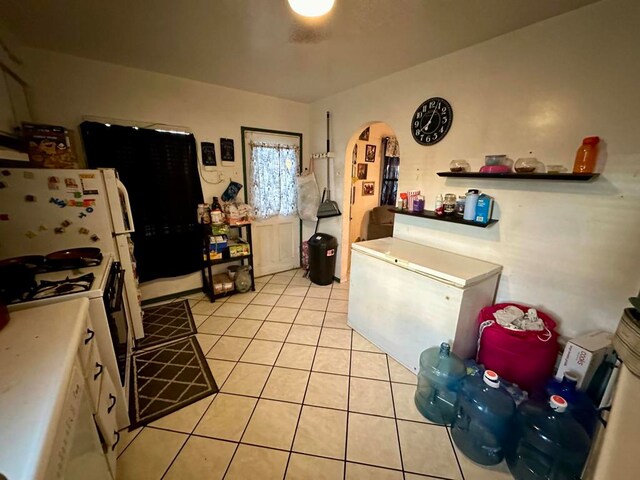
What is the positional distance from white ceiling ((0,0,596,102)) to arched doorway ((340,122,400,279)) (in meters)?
1.41

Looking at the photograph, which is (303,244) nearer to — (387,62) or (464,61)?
(387,62)

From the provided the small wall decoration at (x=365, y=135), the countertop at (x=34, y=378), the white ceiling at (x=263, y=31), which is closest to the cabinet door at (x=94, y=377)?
the countertop at (x=34, y=378)

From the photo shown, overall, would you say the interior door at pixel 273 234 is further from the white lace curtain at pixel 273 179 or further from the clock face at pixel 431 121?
the clock face at pixel 431 121

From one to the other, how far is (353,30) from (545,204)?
174 centimetres

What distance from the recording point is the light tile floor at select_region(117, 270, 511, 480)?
1.34m

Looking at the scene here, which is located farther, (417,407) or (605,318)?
(417,407)

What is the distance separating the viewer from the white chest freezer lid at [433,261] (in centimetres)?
169

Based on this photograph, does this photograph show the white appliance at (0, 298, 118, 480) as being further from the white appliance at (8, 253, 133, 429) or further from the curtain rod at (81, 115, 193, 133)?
the curtain rod at (81, 115, 193, 133)

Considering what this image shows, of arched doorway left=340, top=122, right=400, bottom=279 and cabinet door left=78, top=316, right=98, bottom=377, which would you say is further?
arched doorway left=340, top=122, right=400, bottom=279

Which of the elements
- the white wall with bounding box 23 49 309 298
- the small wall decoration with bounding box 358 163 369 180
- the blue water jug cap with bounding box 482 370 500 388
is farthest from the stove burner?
the small wall decoration with bounding box 358 163 369 180

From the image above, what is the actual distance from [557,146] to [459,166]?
0.57 m

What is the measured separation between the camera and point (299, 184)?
141 inches

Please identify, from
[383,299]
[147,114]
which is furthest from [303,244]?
[147,114]

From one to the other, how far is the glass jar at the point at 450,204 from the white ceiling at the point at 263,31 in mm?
1125
